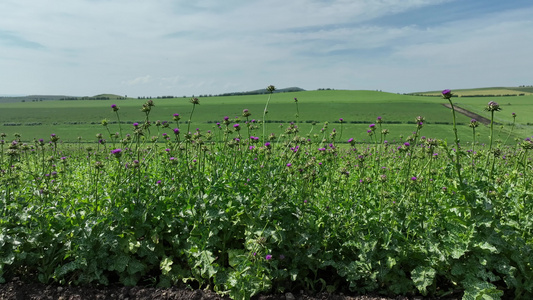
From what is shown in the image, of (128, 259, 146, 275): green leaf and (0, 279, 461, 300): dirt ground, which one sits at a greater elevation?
(128, 259, 146, 275): green leaf

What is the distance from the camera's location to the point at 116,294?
354cm

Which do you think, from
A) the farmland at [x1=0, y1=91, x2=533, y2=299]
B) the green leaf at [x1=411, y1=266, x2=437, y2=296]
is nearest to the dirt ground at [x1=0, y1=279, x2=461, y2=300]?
the farmland at [x1=0, y1=91, x2=533, y2=299]

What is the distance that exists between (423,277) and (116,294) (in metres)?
3.07

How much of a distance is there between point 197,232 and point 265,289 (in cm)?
88


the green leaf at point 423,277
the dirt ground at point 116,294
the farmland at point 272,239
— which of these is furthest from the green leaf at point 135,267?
the green leaf at point 423,277

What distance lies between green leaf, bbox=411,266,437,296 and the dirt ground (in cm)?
20

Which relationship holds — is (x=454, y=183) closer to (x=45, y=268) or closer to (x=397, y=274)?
(x=397, y=274)

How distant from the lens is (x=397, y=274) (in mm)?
3543

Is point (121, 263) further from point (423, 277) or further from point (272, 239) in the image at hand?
point (423, 277)

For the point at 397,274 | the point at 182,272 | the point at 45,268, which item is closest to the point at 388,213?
the point at 397,274

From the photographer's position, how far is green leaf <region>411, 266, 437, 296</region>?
3.28 m

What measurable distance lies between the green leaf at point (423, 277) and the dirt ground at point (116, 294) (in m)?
0.20

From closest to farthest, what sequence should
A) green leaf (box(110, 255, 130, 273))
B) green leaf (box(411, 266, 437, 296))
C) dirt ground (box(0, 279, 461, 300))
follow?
green leaf (box(411, 266, 437, 296))
dirt ground (box(0, 279, 461, 300))
green leaf (box(110, 255, 130, 273))

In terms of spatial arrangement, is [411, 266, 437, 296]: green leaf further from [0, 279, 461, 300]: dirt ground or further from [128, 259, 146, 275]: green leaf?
[128, 259, 146, 275]: green leaf
